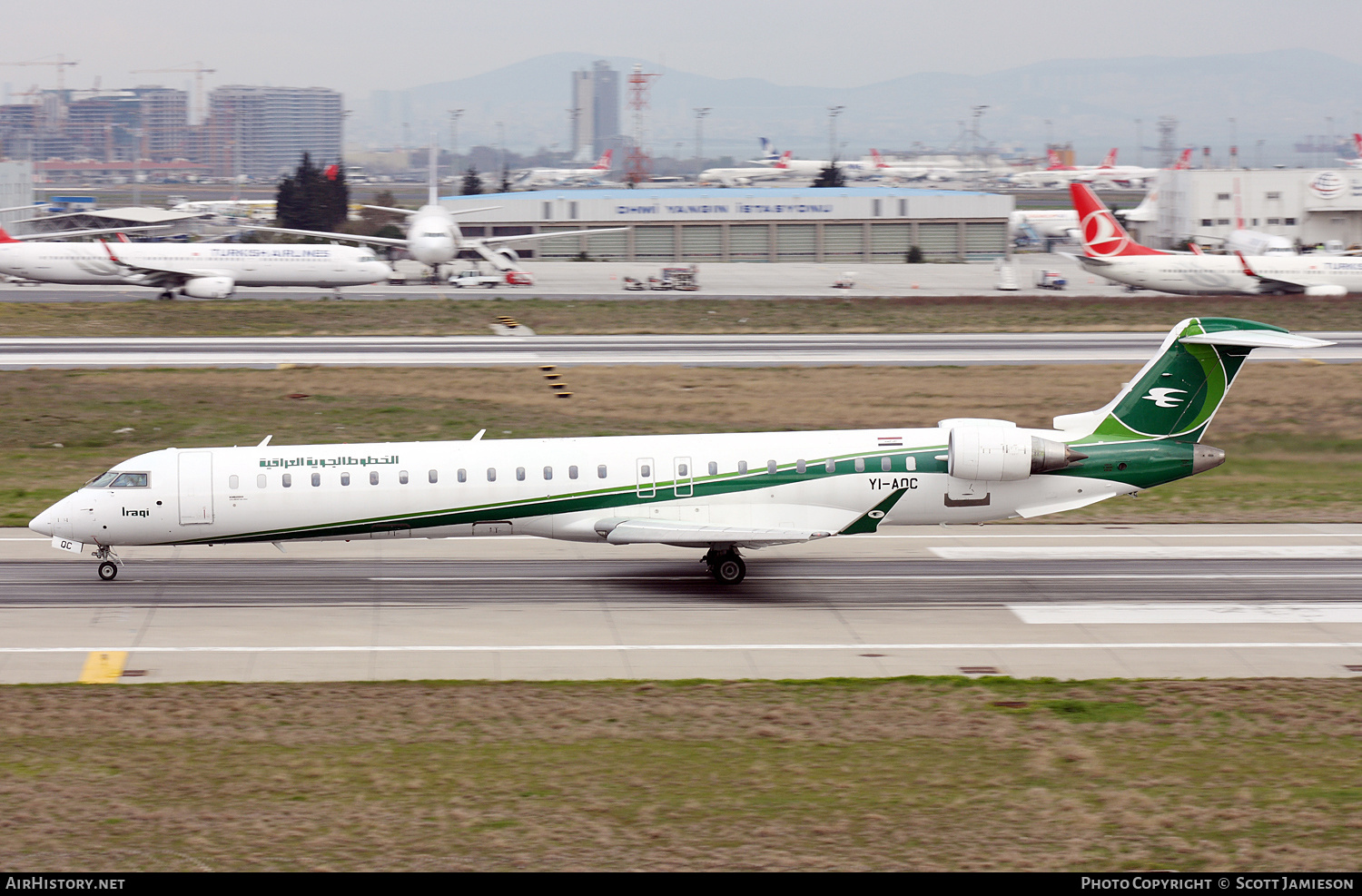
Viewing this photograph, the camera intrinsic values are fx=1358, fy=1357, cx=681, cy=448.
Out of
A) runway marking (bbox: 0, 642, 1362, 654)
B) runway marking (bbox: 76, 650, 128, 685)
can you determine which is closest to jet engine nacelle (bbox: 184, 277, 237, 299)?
runway marking (bbox: 0, 642, 1362, 654)

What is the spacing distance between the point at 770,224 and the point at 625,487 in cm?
11335

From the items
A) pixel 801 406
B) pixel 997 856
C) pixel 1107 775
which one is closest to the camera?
pixel 997 856

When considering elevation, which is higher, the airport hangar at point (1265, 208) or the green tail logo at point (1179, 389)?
the airport hangar at point (1265, 208)

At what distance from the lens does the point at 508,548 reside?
110 feet

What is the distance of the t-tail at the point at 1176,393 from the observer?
30391 millimetres

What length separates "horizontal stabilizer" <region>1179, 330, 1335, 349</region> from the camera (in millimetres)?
29294

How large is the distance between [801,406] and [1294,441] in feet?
56.2

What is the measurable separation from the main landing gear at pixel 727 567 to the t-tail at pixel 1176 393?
7.88 metres

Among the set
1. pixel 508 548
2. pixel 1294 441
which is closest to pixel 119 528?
pixel 508 548

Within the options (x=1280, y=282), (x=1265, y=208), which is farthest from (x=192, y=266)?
(x=1265, y=208)

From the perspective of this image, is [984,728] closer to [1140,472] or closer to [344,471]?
[1140,472]

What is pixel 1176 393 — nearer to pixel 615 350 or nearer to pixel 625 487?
pixel 625 487

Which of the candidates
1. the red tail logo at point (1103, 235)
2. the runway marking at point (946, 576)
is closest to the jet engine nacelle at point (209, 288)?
the red tail logo at point (1103, 235)

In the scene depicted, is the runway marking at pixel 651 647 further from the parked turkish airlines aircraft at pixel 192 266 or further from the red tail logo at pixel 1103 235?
the red tail logo at pixel 1103 235
